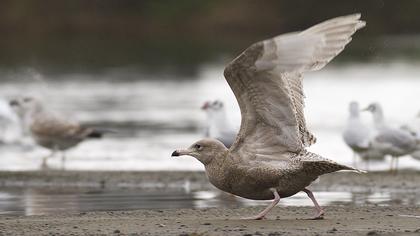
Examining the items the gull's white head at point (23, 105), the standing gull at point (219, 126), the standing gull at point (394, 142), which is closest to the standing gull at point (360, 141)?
the standing gull at point (394, 142)

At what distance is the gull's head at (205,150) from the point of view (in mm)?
11641

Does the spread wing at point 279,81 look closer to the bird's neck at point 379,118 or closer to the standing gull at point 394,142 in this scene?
the standing gull at point 394,142

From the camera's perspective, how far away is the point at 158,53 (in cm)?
6525

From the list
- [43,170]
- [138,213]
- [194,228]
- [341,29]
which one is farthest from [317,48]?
[43,170]

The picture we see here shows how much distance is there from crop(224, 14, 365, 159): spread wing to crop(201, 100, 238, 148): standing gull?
248 inches

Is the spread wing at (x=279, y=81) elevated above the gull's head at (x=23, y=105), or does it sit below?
below

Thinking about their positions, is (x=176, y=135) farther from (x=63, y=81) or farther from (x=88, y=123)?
(x=63, y=81)

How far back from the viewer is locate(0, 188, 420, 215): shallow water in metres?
14.0

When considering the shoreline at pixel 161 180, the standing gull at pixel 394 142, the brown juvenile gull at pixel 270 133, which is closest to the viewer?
the brown juvenile gull at pixel 270 133

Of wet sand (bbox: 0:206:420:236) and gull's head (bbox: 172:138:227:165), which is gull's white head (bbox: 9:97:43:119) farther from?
gull's head (bbox: 172:138:227:165)

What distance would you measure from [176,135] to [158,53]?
40.2 m

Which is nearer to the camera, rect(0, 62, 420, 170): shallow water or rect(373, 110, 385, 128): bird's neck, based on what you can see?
rect(0, 62, 420, 170): shallow water

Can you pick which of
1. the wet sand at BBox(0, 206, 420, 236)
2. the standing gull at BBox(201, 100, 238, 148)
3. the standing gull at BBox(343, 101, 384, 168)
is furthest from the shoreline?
the wet sand at BBox(0, 206, 420, 236)

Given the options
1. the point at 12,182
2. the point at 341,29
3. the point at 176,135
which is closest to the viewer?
the point at 341,29
